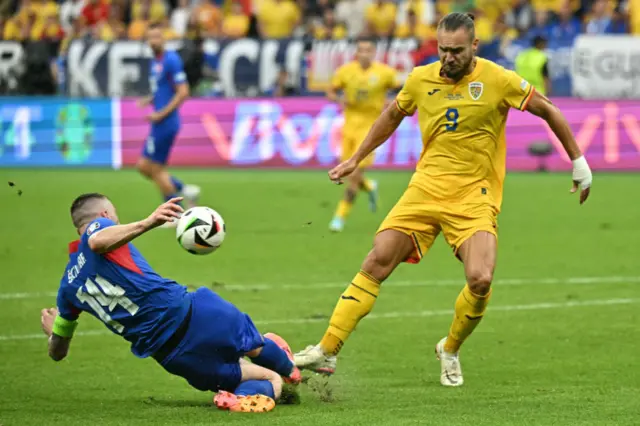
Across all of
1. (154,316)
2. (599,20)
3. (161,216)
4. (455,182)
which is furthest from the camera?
(599,20)

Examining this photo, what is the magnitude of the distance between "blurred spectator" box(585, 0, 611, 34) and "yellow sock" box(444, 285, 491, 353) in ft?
61.3

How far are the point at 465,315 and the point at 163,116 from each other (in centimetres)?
939

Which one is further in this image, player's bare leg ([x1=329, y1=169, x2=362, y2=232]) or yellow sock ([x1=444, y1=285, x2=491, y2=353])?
player's bare leg ([x1=329, y1=169, x2=362, y2=232])

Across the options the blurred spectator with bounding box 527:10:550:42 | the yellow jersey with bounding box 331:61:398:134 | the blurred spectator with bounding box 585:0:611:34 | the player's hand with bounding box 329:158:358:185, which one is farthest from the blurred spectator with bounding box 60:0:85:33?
the player's hand with bounding box 329:158:358:185

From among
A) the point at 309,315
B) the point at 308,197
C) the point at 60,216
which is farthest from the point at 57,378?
the point at 308,197

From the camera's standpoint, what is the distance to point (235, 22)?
29.1 metres

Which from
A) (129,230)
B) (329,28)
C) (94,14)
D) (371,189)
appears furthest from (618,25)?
(129,230)

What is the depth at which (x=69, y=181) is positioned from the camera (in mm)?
22578

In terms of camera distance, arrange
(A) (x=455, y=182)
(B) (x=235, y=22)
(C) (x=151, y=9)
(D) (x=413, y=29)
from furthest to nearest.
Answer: (C) (x=151, y=9), (B) (x=235, y=22), (D) (x=413, y=29), (A) (x=455, y=182)

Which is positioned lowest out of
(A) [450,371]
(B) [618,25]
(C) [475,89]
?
(B) [618,25]

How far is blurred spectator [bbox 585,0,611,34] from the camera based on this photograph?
2577 cm

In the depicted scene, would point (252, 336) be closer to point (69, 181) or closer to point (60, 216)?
point (60, 216)

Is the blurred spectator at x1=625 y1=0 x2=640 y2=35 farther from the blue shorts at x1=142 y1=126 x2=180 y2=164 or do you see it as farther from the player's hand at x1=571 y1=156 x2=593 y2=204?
the player's hand at x1=571 y1=156 x2=593 y2=204

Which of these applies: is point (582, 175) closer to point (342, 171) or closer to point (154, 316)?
point (342, 171)
